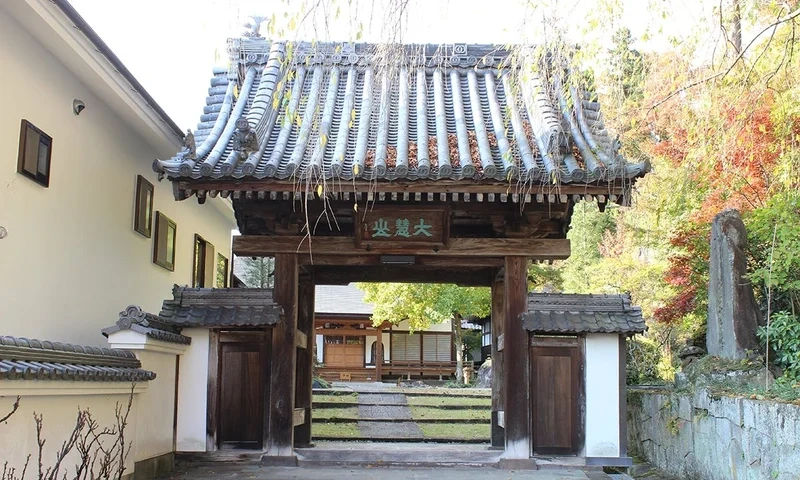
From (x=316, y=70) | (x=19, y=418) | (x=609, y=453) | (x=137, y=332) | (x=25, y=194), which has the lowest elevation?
(x=609, y=453)

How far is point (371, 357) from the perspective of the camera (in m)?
32.3

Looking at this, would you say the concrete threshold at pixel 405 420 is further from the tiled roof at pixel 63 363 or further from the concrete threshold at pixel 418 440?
the tiled roof at pixel 63 363

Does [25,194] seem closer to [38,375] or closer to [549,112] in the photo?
[38,375]

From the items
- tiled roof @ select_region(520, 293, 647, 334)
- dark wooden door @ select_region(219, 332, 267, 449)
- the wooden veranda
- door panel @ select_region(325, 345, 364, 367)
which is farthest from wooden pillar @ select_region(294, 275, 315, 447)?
door panel @ select_region(325, 345, 364, 367)

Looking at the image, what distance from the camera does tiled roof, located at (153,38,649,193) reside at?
8.62 metres

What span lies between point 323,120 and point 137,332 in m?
4.12

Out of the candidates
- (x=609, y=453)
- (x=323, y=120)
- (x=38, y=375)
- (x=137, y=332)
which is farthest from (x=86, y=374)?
(x=609, y=453)

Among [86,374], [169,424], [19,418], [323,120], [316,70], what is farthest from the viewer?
[316,70]

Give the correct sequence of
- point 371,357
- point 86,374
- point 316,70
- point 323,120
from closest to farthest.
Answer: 1. point 86,374
2. point 323,120
3. point 316,70
4. point 371,357

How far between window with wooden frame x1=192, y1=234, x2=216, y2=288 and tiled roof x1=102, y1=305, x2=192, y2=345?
6.12 metres

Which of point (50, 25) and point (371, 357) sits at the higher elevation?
point (50, 25)

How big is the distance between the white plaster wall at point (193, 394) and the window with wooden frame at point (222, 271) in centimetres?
799

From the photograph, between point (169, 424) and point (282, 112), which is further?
point (282, 112)

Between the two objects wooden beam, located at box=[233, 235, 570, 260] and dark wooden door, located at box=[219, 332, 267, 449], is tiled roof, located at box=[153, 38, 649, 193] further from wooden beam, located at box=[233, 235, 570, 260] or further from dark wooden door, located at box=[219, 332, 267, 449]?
dark wooden door, located at box=[219, 332, 267, 449]
